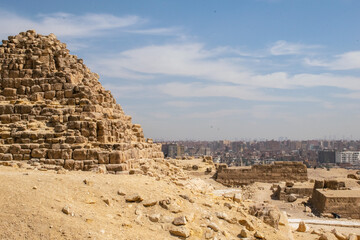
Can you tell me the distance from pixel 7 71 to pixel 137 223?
8795 mm

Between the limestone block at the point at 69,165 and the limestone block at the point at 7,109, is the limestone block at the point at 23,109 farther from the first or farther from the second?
the limestone block at the point at 69,165

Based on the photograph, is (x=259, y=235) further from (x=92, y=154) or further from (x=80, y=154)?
(x=80, y=154)

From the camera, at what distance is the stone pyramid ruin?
11.2 m

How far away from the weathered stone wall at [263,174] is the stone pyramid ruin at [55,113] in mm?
17227

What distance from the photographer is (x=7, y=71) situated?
13500 mm

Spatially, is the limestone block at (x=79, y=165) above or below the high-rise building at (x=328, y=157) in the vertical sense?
above

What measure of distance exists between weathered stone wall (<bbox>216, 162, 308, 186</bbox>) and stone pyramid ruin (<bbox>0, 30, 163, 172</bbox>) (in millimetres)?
17227

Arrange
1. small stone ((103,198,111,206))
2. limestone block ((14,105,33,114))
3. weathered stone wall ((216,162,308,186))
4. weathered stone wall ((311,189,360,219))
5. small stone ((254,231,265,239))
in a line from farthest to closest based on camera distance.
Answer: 1. weathered stone wall ((216,162,308,186))
2. weathered stone wall ((311,189,360,219))
3. limestone block ((14,105,33,114))
4. small stone ((254,231,265,239))
5. small stone ((103,198,111,206))

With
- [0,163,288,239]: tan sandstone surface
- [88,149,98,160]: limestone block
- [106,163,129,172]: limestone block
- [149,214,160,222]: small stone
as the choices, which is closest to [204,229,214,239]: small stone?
[0,163,288,239]: tan sandstone surface

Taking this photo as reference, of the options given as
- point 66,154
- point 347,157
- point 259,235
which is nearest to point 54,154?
point 66,154

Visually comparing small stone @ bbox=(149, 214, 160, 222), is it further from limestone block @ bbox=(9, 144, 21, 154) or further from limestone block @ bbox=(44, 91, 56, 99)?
limestone block @ bbox=(44, 91, 56, 99)

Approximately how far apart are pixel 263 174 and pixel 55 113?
2251 cm

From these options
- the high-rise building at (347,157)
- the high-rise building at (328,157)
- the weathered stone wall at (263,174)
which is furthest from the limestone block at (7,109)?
the high-rise building at (347,157)

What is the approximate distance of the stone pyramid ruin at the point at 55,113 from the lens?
36.8 feet
